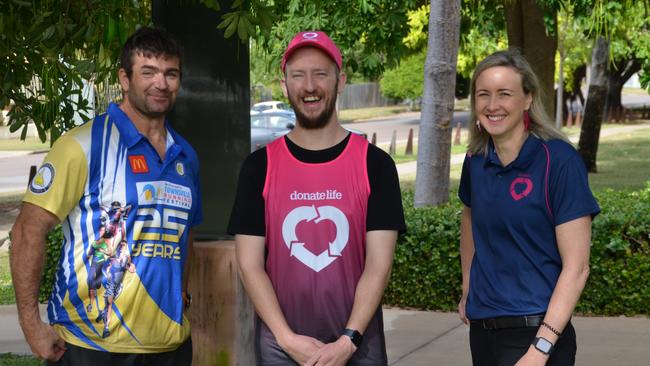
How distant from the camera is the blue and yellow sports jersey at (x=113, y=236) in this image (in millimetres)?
3410

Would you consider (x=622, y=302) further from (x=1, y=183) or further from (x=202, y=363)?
(x=1, y=183)

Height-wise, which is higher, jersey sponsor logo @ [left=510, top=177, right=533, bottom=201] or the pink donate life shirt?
jersey sponsor logo @ [left=510, top=177, right=533, bottom=201]

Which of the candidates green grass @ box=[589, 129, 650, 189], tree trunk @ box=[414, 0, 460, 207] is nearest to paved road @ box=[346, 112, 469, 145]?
green grass @ box=[589, 129, 650, 189]

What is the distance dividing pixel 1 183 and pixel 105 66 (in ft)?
66.9

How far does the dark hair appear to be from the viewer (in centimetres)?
353

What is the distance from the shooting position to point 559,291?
3355 mm

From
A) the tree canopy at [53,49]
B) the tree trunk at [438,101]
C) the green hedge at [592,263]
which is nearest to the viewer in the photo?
the tree canopy at [53,49]

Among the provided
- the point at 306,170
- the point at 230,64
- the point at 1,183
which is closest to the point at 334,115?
the point at 306,170

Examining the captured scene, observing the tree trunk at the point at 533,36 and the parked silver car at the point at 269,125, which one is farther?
the parked silver car at the point at 269,125

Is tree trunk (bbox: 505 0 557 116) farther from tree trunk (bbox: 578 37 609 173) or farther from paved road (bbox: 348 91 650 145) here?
paved road (bbox: 348 91 650 145)

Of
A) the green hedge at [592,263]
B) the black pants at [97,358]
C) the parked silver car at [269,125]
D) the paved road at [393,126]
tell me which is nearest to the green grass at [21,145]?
the parked silver car at [269,125]

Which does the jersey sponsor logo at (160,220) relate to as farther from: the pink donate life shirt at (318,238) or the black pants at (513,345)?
the black pants at (513,345)

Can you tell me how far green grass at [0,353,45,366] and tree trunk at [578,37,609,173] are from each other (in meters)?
16.3

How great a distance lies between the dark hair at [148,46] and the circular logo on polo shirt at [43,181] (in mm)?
444
